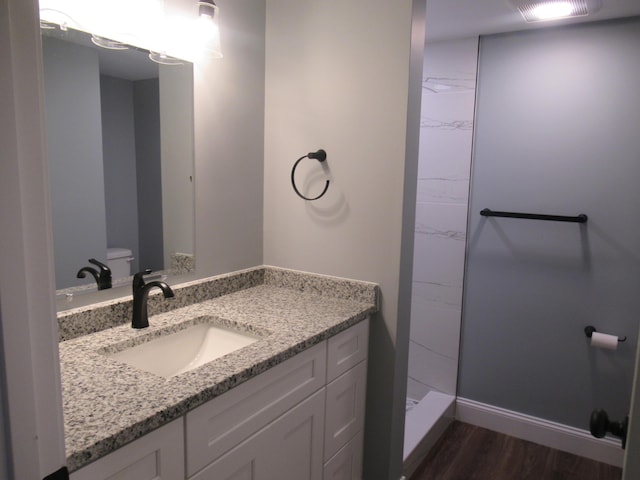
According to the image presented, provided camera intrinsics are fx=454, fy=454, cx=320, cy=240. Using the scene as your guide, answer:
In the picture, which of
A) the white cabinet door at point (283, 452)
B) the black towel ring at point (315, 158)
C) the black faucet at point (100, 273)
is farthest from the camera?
the black towel ring at point (315, 158)

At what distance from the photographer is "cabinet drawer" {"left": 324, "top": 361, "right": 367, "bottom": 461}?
63.2 inches

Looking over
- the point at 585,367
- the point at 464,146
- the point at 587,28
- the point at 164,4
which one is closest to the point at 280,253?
the point at 164,4

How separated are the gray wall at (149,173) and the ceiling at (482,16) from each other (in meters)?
1.32

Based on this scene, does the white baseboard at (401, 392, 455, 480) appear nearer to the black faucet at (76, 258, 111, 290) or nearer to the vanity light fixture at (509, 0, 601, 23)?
the black faucet at (76, 258, 111, 290)

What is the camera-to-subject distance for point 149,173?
1.58 m

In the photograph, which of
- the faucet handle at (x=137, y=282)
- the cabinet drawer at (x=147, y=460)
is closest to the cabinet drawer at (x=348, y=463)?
the cabinet drawer at (x=147, y=460)

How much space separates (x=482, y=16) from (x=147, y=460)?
7.44 ft

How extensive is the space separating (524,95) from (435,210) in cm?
77

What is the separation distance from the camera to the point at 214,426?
3.68 feet

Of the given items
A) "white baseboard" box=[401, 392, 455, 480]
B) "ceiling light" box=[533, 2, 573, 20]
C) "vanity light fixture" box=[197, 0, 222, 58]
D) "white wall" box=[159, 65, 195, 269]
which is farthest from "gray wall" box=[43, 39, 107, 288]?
"ceiling light" box=[533, 2, 573, 20]

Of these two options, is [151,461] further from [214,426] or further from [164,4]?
[164,4]

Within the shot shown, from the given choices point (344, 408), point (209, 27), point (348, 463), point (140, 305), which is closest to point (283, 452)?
point (344, 408)

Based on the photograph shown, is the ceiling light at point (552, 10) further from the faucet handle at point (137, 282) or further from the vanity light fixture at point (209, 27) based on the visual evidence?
the faucet handle at point (137, 282)

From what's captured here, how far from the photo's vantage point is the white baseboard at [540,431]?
2.34 meters
